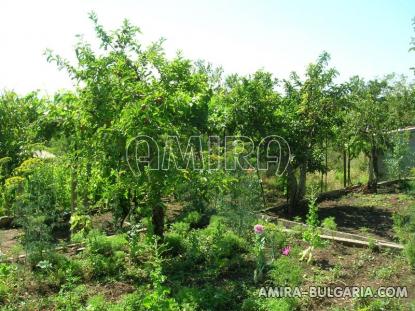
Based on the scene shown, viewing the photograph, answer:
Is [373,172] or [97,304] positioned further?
[373,172]

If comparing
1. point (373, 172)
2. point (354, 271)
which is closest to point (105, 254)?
point (354, 271)

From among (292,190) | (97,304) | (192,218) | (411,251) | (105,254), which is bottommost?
(97,304)

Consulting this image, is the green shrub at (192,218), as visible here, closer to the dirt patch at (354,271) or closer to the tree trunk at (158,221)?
the tree trunk at (158,221)

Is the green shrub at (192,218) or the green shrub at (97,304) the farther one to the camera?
the green shrub at (192,218)

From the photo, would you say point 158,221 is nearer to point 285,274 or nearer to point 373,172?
point 285,274

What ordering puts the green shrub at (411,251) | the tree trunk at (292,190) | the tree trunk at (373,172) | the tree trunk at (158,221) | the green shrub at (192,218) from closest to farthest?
the green shrub at (411,251) < the tree trunk at (158,221) < the green shrub at (192,218) < the tree trunk at (292,190) < the tree trunk at (373,172)

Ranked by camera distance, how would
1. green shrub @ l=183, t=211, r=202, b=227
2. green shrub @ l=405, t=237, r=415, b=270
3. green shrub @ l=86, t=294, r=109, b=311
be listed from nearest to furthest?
1. green shrub @ l=86, t=294, r=109, b=311
2. green shrub @ l=405, t=237, r=415, b=270
3. green shrub @ l=183, t=211, r=202, b=227

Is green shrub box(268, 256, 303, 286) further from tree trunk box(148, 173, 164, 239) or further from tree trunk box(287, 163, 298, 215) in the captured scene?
tree trunk box(287, 163, 298, 215)

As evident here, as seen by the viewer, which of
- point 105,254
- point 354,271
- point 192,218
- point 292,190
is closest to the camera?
point 354,271

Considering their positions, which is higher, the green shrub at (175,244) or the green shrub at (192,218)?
the green shrub at (192,218)

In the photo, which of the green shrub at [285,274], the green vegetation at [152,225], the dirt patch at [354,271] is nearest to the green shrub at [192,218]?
the green vegetation at [152,225]

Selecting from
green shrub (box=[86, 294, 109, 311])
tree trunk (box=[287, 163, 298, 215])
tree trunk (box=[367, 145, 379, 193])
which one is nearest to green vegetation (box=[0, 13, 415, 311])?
green shrub (box=[86, 294, 109, 311])

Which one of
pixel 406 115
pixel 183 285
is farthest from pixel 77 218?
pixel 406 115

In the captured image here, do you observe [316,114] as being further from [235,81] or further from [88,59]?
[88,59]
